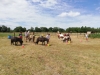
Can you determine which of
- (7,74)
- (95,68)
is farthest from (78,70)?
(7,74)

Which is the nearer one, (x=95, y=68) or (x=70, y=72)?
(x=70, y=72)

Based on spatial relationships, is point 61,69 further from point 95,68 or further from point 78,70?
point 95,68

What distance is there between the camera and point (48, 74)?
308 inches

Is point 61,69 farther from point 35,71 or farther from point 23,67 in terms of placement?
point 23,67

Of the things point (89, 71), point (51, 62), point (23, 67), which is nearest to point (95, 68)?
point (89, 71)

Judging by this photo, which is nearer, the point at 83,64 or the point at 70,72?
the point at 70,72

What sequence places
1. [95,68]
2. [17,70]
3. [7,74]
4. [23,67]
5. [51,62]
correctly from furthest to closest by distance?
[51,62] < [95,68] < [23,67] < [17,70] < [7,74]

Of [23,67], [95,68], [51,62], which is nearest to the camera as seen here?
[23,67]

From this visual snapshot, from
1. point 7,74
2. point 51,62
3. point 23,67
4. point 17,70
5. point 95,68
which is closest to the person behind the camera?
point 7,74

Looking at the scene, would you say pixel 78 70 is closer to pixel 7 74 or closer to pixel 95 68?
pixel 95 68

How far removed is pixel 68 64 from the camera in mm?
9656

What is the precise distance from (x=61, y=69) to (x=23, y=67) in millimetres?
2239

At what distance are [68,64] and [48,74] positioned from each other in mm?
2255

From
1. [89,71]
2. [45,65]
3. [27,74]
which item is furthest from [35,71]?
[89,71]
